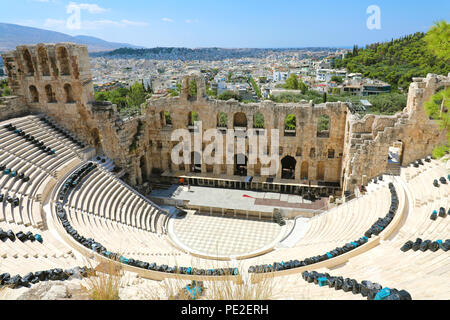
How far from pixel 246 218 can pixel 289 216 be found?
3.60 m

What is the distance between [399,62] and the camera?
99438mm

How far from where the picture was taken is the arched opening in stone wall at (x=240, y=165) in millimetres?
31650

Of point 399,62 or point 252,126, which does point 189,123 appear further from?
point 399,62

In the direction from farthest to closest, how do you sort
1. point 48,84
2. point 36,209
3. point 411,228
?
point 48,84, point 36,209, point 411,228

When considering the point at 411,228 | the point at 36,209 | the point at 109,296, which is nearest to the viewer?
the point at 109,296

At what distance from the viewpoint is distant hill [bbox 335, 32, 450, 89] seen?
71125mm

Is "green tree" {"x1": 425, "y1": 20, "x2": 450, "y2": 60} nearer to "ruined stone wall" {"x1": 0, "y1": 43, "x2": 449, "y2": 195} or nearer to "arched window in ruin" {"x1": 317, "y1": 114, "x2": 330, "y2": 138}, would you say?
"ruined stone wall" {"x1": 0, "y1": 43, "x2": 449, "y2": 195}

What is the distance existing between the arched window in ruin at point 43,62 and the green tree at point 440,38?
28.8m

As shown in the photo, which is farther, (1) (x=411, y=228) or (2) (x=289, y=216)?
(2) (x=289, y=216)

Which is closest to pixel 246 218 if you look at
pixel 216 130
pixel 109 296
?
pixel 216 130

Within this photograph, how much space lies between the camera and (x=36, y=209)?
745 inches

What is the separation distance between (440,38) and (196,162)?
23806mm

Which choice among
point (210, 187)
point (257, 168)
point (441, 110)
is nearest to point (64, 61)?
point (210, 187)
